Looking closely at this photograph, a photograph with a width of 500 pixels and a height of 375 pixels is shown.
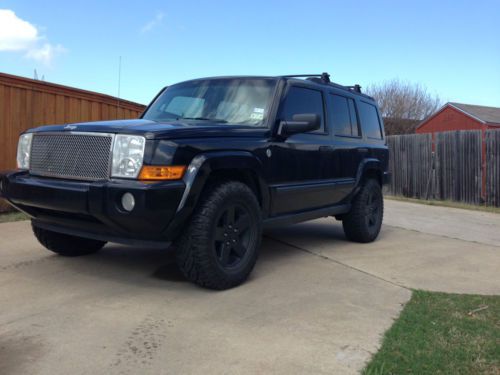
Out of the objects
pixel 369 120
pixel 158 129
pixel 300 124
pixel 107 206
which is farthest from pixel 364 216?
pixel 107 206

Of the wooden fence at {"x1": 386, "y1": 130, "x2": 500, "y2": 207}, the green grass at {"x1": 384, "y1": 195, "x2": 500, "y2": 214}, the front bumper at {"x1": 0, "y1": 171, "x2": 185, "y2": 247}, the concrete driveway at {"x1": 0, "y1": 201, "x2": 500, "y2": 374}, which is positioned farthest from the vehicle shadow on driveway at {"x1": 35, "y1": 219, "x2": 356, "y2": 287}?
the wooden fence at {"x1": 386, "y1": 130, "x2": 500, "y2": 207}

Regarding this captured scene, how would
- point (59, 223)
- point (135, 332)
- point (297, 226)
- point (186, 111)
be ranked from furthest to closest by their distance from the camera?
point (297, 226)
point (186, 111)
point (59, 223)
point (135, 332)

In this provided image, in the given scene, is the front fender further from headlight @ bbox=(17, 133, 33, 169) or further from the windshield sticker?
headlight @ bbox=(17, 133, 33, 169)

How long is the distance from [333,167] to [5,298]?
3.59m

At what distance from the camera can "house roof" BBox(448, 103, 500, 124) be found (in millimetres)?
25972

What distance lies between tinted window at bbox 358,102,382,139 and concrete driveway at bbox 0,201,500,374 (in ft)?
5.51

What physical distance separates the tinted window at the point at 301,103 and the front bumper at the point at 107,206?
1.77 metres

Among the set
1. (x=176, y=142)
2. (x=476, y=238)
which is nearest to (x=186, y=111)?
(x=176, y=142)

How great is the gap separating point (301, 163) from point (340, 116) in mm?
1326

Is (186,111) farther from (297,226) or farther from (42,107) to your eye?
(42,107)

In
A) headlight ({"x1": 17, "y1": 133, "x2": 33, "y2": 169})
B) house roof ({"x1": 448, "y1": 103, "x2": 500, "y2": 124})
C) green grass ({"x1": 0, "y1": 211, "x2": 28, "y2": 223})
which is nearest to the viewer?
headlight ({"x1": 17, "y1": 133, "x2": 33, "y2": 169})

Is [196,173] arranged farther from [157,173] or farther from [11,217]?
[11,217]

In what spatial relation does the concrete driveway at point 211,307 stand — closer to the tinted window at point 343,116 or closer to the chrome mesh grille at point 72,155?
the chrome mesh grille at point 72,155

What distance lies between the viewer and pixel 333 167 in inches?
221
